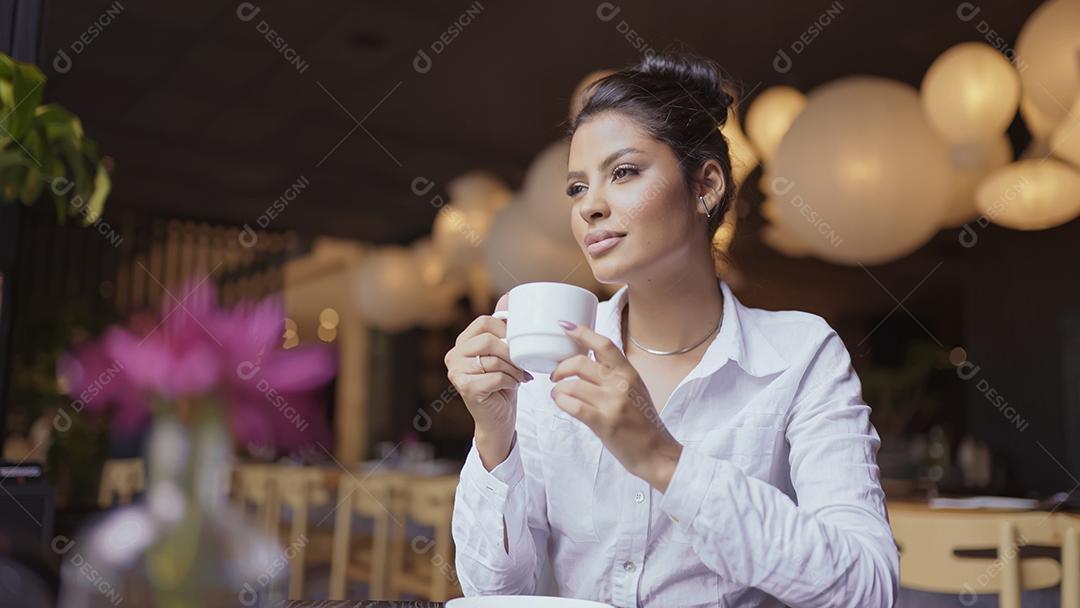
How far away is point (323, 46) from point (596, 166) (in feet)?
12.5

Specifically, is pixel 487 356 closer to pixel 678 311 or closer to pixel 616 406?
pixel 616 406

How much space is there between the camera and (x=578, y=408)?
2.91 ft

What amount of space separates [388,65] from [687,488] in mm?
4398

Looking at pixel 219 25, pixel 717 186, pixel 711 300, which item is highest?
pixel 219 25

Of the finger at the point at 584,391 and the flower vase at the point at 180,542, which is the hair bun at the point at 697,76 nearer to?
the finger at the point at 584,391

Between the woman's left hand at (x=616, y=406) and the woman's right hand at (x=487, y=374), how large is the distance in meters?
0.12

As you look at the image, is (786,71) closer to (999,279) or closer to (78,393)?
(999,279)

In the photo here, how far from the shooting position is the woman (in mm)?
929

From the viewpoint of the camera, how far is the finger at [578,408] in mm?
881

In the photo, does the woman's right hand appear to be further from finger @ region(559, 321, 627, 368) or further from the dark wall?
the dark wall

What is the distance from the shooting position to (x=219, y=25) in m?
4.43

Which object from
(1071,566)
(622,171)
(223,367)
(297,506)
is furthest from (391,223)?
(223,367)

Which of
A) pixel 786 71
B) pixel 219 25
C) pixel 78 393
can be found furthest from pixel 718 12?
pixel 78 393

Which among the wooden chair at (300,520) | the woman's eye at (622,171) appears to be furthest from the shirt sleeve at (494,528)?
the wooden chair at (300,520)
